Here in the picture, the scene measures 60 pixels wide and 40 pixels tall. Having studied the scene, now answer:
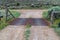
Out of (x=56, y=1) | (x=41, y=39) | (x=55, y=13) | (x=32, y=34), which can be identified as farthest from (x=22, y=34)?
(x=56, y=1)

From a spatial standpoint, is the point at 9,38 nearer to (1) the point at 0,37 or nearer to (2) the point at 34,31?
(1) the point at 0,37

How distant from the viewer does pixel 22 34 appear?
30.7 feet

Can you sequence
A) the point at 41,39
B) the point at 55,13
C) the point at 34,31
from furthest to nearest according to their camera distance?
the point at 55,13 → the point at 34,31 → the point at 41,39

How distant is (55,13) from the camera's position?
1244cm

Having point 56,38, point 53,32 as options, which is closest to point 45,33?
point 53,32

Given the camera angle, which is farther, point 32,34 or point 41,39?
point 32,34

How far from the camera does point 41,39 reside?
8.45 metres

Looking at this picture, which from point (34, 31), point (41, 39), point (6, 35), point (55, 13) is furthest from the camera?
point (55, 13)

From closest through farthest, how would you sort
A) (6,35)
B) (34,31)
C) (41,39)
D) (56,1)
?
(41,39)
(6,35)
(34,31)
(56,1)

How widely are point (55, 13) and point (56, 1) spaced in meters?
1.66

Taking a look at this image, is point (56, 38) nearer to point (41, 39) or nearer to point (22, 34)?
point (41, 39)

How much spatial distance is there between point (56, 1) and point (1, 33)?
521 centimetres

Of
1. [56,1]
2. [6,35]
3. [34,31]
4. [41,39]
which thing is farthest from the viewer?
[56,1]

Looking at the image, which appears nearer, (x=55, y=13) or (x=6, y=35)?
(x=6, y=35)
